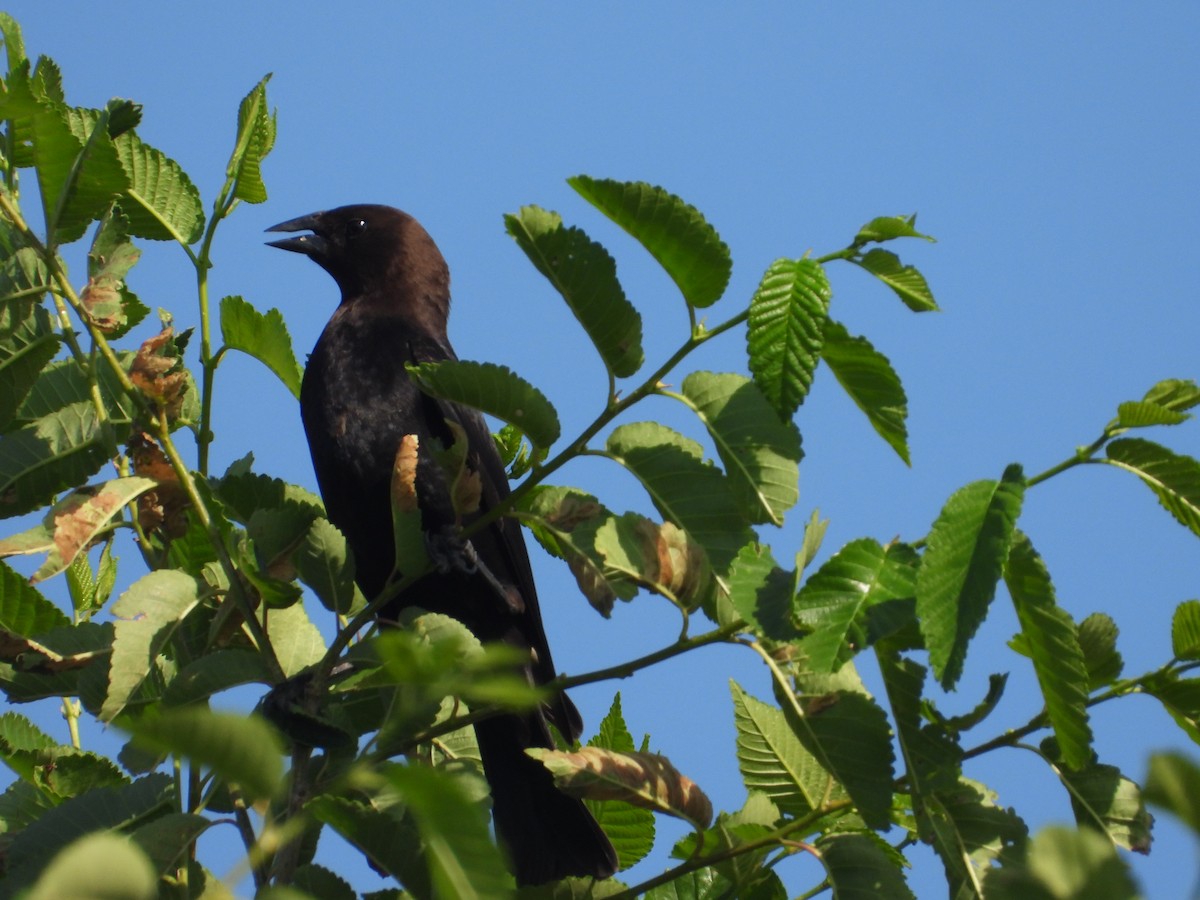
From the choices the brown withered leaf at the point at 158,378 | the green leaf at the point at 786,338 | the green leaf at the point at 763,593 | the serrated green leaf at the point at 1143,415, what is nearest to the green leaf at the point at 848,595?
the green leaf at the point at 763,593

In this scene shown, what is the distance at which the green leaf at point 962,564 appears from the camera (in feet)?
4.59

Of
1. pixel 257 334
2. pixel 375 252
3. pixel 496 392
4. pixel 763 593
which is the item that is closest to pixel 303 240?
pixel 375 252

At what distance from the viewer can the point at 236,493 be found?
2.31 metres

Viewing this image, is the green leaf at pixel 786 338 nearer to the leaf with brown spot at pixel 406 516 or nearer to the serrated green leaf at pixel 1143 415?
the serrated green leaf at pixel 1143 415

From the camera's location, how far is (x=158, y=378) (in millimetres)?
2164

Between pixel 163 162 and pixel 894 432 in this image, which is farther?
pixel 163 162

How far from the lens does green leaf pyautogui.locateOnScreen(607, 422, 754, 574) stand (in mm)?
1867

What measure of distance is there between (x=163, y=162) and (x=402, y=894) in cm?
136

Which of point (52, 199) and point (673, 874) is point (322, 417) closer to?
point (52, 199)

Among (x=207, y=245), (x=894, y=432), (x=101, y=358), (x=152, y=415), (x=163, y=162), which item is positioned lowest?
(x=894, y=432)

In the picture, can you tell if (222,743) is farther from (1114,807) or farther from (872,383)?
(1114,807)

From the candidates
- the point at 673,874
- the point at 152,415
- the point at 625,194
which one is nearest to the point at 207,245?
the point at 152,415

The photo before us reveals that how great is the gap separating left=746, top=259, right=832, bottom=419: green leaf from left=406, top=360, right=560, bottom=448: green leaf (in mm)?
348

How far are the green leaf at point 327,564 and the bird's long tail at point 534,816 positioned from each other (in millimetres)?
555
